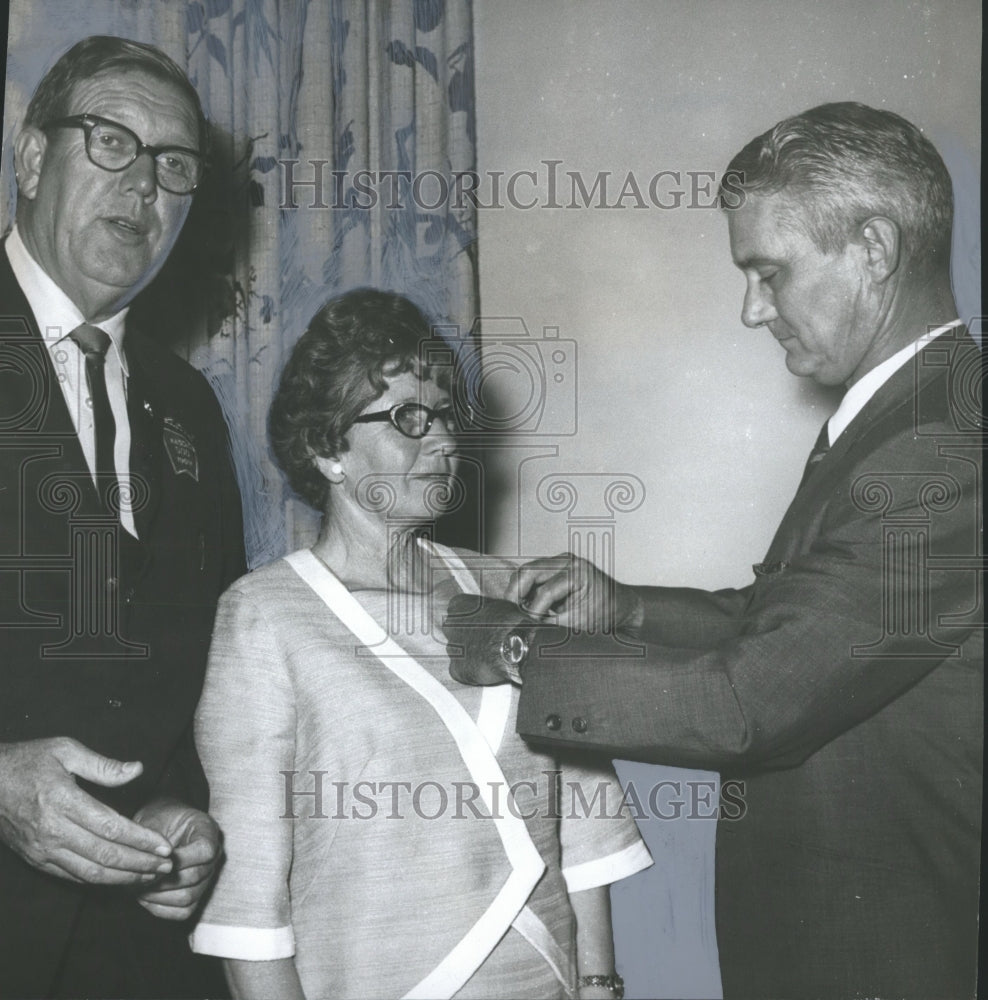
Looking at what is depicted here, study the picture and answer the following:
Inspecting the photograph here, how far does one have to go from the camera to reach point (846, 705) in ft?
7.45

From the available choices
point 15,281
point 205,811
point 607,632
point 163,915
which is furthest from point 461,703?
point 15,281

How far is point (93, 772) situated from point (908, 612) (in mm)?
1640

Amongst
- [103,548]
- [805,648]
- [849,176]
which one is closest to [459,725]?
[805,648]

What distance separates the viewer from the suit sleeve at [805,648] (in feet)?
7.23

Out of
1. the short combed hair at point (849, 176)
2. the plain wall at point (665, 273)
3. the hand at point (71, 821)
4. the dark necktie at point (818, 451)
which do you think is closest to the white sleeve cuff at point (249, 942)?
the hand at point (71, 821)

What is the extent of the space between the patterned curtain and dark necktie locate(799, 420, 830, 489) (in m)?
0.77

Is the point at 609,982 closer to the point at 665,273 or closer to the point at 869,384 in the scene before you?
the point at 869,384

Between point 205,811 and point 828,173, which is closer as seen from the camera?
point 205,811

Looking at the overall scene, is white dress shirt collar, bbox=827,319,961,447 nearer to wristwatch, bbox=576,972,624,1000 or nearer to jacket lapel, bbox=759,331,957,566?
jacket lapel, bbox=759,331,957,566

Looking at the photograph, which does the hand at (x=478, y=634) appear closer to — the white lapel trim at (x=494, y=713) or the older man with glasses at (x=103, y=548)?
the white lapel trim at (x=494, y=713)

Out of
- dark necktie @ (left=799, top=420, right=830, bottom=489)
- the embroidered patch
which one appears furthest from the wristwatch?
the embroidered patch

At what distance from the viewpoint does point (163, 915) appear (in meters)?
2.26

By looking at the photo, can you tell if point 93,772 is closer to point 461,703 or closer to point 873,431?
point 461,703

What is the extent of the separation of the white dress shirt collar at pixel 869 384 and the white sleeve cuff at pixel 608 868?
0.93 meters
